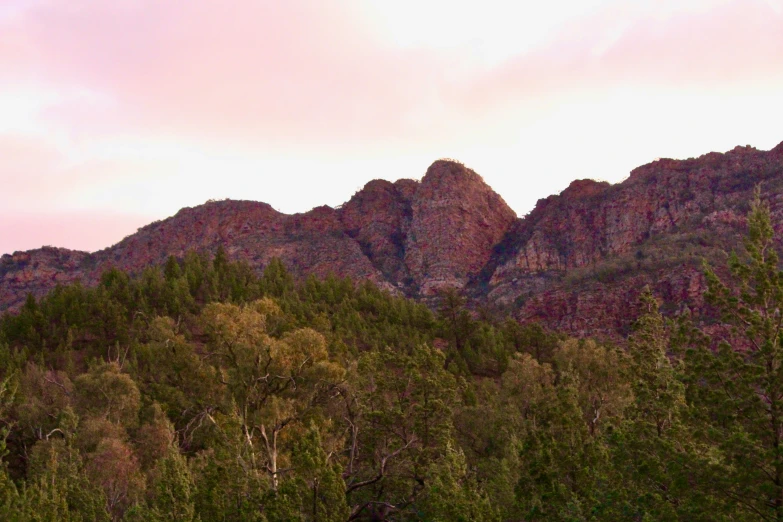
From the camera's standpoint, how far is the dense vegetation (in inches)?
752

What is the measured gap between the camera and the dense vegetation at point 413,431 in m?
19.1

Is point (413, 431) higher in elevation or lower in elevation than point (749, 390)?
lower

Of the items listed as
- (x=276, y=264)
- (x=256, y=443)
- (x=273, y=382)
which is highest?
(x=276, y=264)

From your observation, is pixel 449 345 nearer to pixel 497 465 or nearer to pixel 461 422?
pixel 461 422

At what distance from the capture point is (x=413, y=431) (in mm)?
30281

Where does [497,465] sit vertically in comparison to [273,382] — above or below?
below

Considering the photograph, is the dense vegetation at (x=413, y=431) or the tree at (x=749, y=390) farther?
the dense vegetation at (x=413, y=431)

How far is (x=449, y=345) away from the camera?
318ft

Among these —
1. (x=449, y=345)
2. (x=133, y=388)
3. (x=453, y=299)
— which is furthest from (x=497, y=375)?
(x=133, y=388)

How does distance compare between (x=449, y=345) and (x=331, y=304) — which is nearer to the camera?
(x=449, y=345)

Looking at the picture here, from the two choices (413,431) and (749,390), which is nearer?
(749,390)

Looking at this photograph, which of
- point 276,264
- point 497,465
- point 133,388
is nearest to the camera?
point 497,465

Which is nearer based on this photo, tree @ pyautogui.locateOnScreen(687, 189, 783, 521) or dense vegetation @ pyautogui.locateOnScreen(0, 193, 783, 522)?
tree @ pyautogui.locateOnScreen(687, 189, 783, 521)

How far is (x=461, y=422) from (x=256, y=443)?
16.5m
